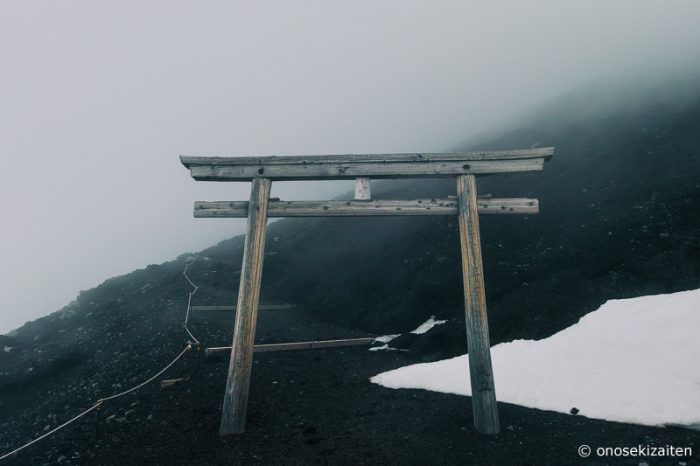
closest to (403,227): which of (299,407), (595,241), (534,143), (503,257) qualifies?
(503,257)

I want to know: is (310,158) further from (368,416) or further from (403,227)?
(403,227)

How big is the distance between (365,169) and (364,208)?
71cm

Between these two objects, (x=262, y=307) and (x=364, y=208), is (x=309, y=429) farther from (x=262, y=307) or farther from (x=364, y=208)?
(x=262, y=307)

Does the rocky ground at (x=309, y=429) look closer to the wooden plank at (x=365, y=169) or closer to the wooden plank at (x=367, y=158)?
the wooden plank at (x=365, y=169)

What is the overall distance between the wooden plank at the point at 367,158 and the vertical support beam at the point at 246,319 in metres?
0.43

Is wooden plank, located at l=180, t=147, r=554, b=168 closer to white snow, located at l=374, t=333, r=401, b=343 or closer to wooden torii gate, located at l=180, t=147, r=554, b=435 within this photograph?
wooden torii gate, located at l=180, t=147, r=554, b=435

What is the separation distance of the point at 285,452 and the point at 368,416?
181 cm

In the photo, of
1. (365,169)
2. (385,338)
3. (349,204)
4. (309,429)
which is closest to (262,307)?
(385,338)

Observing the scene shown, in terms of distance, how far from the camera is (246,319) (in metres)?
6.25

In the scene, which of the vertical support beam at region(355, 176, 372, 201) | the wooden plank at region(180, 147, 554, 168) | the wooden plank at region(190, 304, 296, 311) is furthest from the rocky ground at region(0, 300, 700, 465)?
the wooden plank at region(190, 304, 296, 311)

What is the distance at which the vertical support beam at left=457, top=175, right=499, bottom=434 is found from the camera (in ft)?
19.0

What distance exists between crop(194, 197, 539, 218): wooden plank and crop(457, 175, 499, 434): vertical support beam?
30cm

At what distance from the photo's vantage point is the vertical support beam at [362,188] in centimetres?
690

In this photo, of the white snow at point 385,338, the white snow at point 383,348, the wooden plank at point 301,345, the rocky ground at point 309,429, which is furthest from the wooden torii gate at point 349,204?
the white snow at point 385,338
